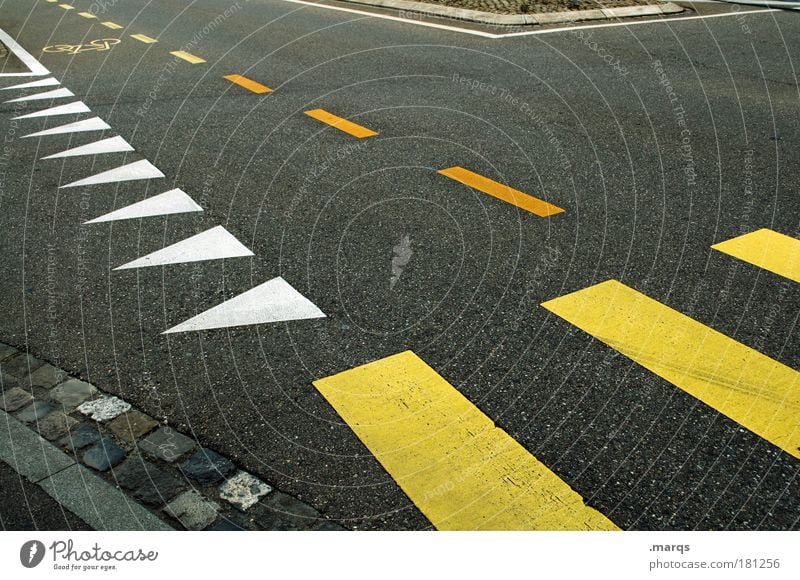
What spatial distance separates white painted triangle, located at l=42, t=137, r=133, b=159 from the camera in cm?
712

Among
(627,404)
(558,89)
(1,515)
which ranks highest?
(558,89)

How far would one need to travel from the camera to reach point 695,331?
4.05m

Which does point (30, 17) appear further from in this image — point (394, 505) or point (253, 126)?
point (394, 505)

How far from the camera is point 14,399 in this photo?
3.67 metres

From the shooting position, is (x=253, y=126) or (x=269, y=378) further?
(x=253, y=126)

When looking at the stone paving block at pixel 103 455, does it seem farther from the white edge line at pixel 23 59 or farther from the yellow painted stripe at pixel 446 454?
the white edge line at pixel 23 59

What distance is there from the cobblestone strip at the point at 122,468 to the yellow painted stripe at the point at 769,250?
3.26m

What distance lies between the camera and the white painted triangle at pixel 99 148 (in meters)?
7.12

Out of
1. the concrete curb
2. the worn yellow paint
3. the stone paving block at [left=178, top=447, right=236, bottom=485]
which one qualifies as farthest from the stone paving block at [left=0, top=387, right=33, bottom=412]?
the concrete curb

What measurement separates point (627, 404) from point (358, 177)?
11.2 feet

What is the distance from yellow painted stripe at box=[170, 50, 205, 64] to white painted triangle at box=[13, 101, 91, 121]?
238cm

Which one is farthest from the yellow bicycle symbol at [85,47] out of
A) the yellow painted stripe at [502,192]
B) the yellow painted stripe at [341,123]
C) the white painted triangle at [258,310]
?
the white painted triangle at [258,310]

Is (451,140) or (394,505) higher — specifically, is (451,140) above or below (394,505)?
above

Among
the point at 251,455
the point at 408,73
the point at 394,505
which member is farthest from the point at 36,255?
the point at 408,73
